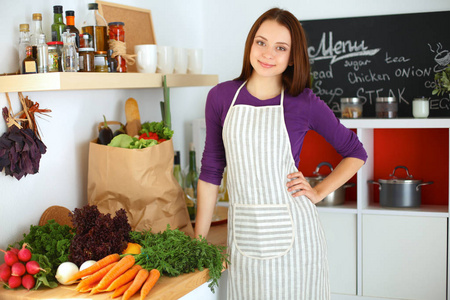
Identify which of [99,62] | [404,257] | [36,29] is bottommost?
[404,257]

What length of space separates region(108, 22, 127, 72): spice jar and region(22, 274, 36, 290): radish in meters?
0.82

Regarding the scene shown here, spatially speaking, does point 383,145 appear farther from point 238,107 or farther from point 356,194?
point 238,107

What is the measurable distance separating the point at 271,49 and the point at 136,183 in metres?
0.69

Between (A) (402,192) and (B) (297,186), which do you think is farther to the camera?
(A) (402,192)

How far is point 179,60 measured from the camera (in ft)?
8.25

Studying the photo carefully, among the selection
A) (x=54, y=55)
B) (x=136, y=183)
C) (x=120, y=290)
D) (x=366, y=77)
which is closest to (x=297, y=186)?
(x=136, y=183)

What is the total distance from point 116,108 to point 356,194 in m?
1.54

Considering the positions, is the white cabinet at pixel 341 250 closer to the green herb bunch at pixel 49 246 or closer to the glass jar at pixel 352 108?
the glass jar at pixel 352 108

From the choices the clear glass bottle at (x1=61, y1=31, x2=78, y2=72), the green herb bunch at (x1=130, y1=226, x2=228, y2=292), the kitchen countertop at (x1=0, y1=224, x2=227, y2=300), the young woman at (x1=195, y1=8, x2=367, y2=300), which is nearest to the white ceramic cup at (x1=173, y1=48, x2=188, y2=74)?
the young woman at (x1=195, y1=8, x2=367, y2=300)

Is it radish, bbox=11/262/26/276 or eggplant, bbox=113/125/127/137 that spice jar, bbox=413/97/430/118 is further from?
radish, bbox=11/262/26/276

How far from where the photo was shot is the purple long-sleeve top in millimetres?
1947

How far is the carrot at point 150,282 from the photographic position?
5.19 feet

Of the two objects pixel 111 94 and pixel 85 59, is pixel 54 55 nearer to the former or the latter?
pixel 85 59

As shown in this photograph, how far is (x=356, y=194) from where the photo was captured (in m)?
3.24
